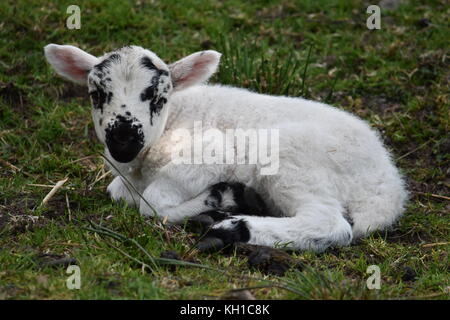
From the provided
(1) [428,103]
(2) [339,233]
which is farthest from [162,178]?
(1) [428,103]

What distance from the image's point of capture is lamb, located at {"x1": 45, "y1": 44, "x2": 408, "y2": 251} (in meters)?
5.54

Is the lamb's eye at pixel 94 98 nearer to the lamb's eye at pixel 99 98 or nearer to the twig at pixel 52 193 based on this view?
the lamb's eye at pixel 99 98

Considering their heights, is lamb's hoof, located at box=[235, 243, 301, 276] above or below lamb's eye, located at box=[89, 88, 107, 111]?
below

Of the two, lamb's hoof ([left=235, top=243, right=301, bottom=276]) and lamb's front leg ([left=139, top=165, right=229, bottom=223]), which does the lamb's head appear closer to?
lamb's front leg ([left=139, top=165, right=229, bottom=223])

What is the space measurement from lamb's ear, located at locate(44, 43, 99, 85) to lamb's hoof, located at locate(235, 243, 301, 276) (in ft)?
7.25

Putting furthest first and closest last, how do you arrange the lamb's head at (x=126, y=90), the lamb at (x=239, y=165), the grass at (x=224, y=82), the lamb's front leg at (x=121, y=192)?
the lamb's front leg at (x=121, y=192) → the lamb's head at (x=126, y=90) → the lamb at (x=239, y=165) → the grass at (x=224, y=82)

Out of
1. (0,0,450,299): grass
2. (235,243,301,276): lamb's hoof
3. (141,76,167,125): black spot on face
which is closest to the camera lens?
(0,0,450,299): grass

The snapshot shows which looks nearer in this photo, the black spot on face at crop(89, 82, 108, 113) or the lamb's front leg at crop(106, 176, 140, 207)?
the black spot on face at crop(89, 82, 108, 113)

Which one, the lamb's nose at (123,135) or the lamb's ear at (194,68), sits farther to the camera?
the lamb's ear at (194,68)

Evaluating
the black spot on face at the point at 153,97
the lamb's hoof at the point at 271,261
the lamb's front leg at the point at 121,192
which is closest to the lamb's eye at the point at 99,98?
the black spot on face at the point at 153,97

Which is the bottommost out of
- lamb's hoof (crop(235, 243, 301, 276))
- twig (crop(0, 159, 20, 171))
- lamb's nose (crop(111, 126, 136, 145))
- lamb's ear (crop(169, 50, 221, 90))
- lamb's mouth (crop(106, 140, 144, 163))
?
lamb's hoof (crop(235, 243, 301, 276))

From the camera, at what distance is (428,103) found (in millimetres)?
8148

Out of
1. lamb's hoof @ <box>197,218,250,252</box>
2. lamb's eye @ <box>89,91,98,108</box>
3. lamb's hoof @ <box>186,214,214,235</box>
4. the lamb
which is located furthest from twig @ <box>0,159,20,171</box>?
lamb's hoof @ <box>197,218,250,252</box>

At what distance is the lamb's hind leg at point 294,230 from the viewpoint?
540 cm
